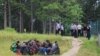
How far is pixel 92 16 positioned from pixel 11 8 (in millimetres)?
15516

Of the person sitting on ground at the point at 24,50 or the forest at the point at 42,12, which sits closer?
the person sitting on ground at the point at 24,50

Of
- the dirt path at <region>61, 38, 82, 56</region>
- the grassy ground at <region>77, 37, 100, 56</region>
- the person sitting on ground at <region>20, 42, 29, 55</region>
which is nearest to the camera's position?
the dirt path at <region>61, 38, 82, 56</region>

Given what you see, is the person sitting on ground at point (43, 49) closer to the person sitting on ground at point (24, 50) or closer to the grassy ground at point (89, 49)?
the person sitting on ground at point (24, 50)

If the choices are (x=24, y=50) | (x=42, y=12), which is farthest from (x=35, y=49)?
(x=42, y=12)

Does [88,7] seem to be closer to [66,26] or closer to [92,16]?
[92,16]

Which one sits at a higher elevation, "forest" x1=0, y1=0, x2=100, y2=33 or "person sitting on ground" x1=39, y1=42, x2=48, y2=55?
"forest" x1=0, y1=0, x2=100, y2=33

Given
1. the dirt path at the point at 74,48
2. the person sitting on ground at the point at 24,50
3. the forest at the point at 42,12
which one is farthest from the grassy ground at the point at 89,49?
the forest at the point at 42,12

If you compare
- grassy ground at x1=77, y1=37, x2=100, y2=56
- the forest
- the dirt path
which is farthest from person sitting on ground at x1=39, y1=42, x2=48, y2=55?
the forest

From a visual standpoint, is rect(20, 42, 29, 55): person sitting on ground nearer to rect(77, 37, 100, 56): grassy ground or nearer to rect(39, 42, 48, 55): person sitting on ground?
rect(39, 42, 48, 55): person sitting on ground

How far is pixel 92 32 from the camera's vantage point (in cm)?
4491

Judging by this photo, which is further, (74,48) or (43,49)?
(74,48)

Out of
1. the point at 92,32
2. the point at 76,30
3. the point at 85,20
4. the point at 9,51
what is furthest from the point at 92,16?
the point at 9,51

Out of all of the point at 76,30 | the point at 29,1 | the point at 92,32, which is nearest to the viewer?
the point at 76,30

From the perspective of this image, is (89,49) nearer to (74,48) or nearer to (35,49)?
(74,48)
